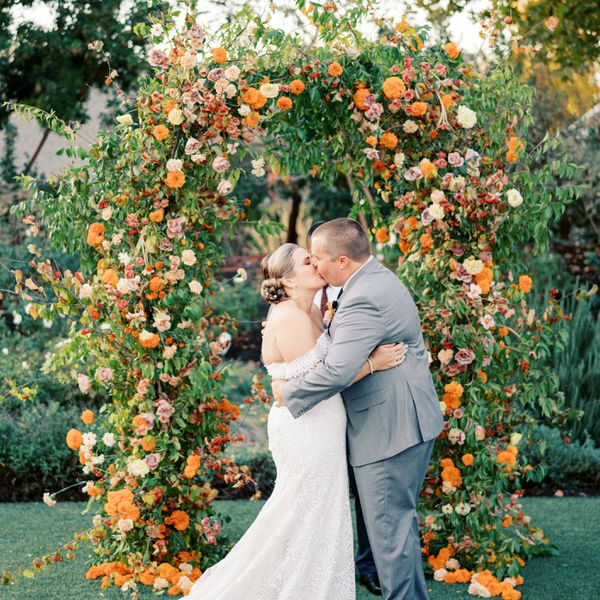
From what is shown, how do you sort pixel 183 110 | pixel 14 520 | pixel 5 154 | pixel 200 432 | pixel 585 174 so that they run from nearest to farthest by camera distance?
pixel 183 110
pixel 200 432
pixel 14 520
pixel 585 174
pixel 5 154

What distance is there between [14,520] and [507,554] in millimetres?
3095

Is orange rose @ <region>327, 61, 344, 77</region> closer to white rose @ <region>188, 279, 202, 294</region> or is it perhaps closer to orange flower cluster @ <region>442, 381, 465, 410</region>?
white rose @ <region>188, 279, 202, 294</region>

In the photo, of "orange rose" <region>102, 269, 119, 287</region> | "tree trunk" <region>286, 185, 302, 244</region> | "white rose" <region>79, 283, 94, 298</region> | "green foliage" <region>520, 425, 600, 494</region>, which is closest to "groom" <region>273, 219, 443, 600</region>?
"orange rose" <region>102, 269, 119, 287</region>

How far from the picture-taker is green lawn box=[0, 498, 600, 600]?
14.0 feet

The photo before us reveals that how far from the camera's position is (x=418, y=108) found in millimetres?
4316

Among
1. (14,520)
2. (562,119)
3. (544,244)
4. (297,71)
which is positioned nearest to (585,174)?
(562,119)

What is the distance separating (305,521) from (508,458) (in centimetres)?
127

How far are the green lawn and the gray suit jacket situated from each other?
1155 millimetres

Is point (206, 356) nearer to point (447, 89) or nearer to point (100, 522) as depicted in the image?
point (100, 522)

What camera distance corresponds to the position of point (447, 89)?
4.43 meters

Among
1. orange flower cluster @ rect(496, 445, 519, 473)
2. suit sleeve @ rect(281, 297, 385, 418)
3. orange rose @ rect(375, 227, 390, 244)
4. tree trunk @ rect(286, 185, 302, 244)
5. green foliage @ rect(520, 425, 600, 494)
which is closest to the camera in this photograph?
suit sleeve @ rect(281, 297, 385, 418)

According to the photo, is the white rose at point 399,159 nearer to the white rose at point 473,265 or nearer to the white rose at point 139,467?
the white rose at point 473,265

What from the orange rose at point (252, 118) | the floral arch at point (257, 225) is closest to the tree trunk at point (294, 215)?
the floral arch at point (257, 225)

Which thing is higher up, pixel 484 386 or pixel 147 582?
pixel 484 386
